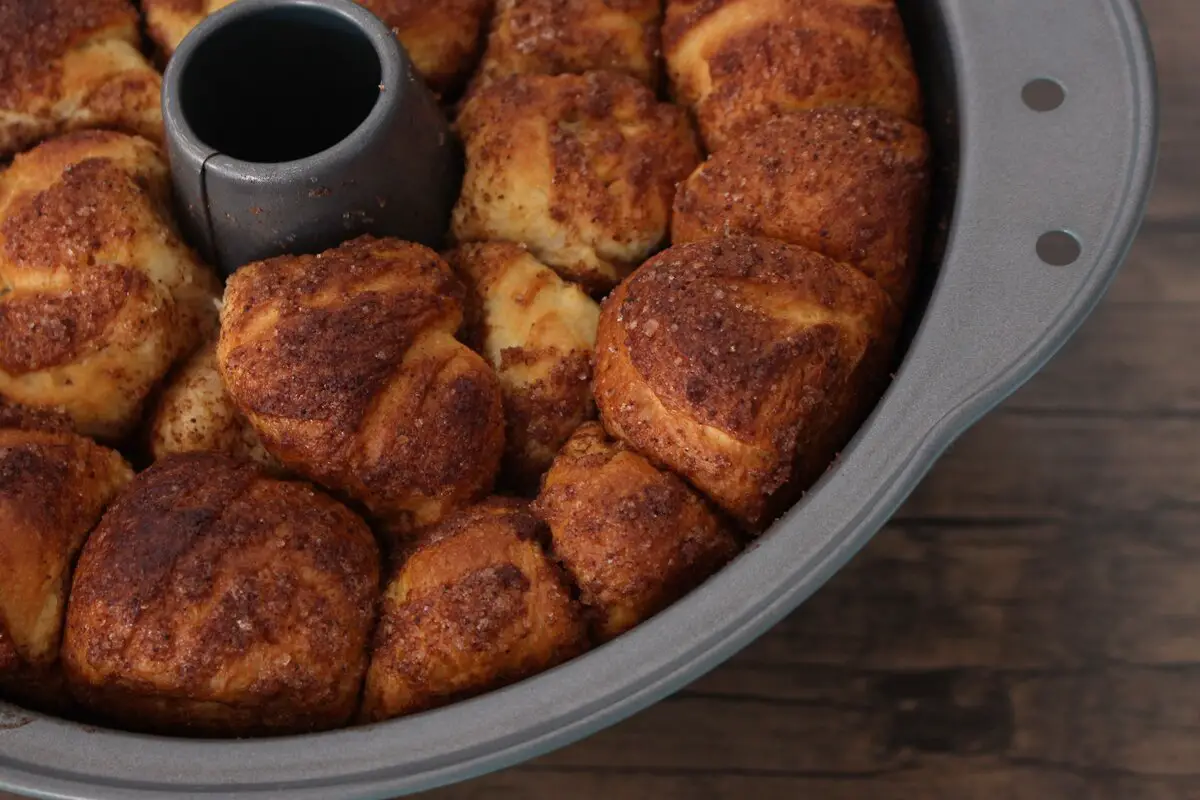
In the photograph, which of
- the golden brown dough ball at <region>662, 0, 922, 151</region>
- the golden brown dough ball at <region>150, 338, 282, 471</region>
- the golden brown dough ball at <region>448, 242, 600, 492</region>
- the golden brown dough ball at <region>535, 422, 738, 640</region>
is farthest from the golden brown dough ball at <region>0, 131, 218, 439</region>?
the golden brown dough ball at <region>662, 0, 922, 151</region>

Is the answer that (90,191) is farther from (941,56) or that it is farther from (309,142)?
(941,56)

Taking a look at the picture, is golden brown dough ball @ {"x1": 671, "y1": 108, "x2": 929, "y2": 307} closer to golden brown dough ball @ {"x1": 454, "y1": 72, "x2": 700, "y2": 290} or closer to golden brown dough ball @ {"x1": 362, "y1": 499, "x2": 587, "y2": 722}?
golden brown dough ball @ {"x1": 454, "y1": 72, "x2": 700, "y2": 290}

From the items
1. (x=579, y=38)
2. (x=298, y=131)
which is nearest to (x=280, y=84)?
(x=298, y=131)

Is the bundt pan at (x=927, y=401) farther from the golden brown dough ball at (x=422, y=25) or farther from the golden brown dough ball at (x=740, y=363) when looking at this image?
the golden brown dough ball at (x=422, y=25)

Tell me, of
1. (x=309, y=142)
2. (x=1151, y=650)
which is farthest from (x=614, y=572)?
(x=1151, y=650)

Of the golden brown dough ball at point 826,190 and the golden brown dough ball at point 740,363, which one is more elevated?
the golden brown dough ball at point 826,190

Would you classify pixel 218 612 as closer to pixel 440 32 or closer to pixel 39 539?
pixel 39 539

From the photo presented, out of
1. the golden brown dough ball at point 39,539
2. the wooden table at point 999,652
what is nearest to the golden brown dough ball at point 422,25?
the golden brown dough ball at point 39,539
